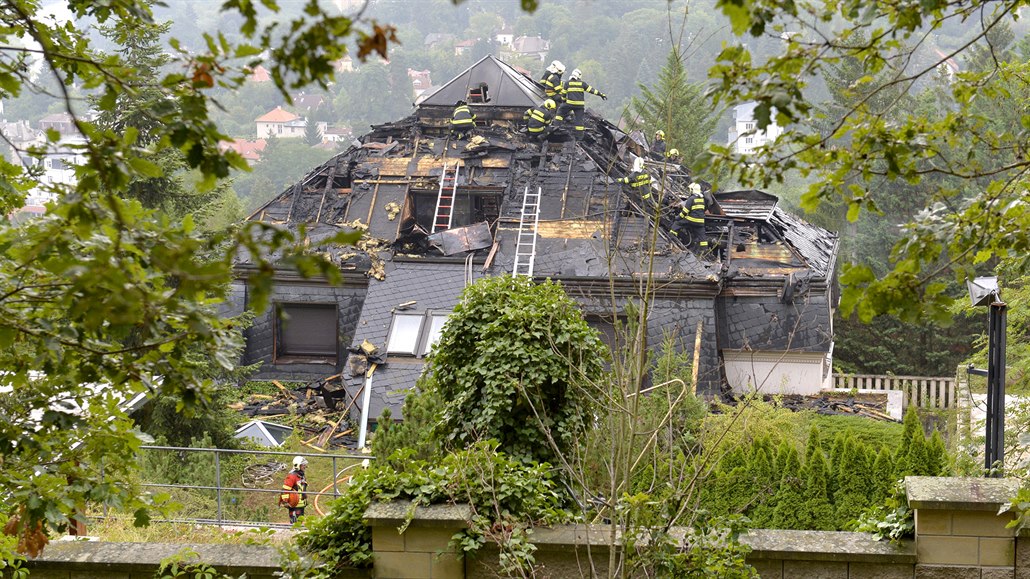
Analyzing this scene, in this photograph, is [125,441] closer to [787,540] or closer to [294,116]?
[787,540]

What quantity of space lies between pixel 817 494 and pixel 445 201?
15.7 metres

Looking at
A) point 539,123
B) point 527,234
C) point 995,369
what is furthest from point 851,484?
point 539,123

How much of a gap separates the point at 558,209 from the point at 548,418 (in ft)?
49.9

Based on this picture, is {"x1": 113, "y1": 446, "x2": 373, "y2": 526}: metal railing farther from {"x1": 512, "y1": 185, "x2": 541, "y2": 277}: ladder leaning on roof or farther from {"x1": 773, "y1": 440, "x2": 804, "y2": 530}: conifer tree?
{"x1": 512, "y1": 185, "x2": 541, "y2": 277}: ladder leaning on roof

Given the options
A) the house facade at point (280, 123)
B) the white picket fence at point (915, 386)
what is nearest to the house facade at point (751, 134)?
the white picket fence at point (915, 386)

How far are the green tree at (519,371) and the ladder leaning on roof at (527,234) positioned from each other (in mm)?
11736

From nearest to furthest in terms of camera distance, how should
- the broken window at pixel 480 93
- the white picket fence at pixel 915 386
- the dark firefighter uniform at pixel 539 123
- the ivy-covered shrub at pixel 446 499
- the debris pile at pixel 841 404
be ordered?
the ivy-covered shrub at pixel 446 499
the debris pile at pixel 841 404
the white picket fence at pixel 915 386
the dark firefighter uniform at pixel 539 123
the broken window at pixel 480 93

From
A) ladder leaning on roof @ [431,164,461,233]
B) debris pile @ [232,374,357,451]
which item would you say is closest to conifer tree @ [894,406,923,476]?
debris pile @ [232,374,357,451]

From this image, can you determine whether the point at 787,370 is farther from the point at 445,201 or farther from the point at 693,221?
the point at 445,201

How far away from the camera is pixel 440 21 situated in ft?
424


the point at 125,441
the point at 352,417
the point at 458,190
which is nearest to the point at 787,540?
the point at 125,441

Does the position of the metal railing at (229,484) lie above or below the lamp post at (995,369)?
below

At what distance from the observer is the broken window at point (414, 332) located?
20000mm

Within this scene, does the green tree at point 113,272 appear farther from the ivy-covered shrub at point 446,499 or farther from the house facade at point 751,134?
the house facade at point 751,134
